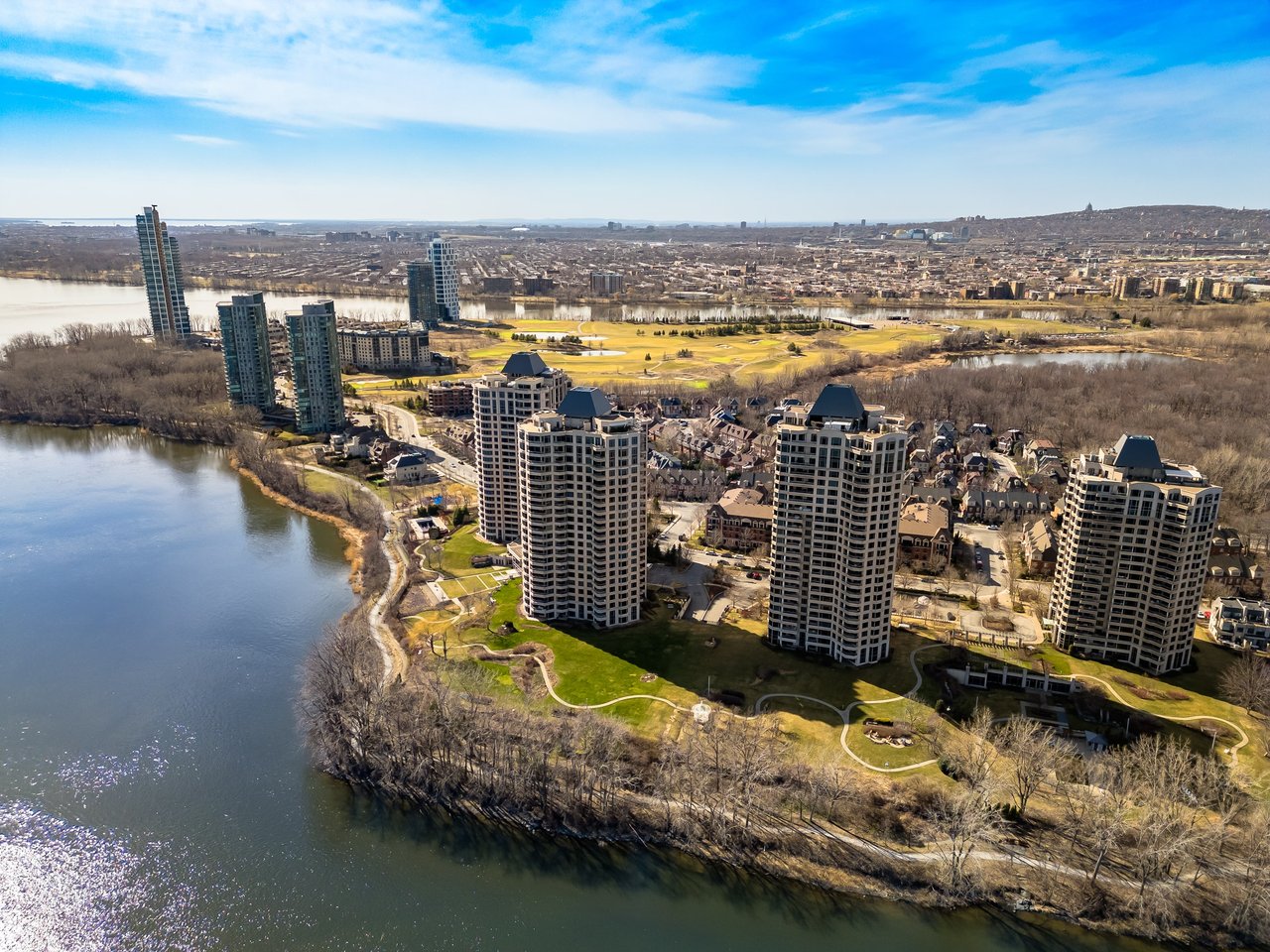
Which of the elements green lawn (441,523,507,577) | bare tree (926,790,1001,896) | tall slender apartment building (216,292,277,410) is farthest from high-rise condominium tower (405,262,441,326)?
bare tree (926,790,1001,896)

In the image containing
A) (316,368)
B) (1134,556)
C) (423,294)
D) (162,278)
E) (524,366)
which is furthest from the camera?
(423,294)

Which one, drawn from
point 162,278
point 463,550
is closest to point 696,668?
point 463,550

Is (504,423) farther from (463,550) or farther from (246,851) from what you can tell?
(246,851)

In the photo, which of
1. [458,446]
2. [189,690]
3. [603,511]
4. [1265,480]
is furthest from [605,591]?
[1265,480]

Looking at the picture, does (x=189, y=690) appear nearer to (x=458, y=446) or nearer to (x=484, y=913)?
(x=484, y=913)

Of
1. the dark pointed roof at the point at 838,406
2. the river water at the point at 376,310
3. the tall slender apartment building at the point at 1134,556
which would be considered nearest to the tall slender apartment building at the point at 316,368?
the dark pointed roof at the point at 838,406

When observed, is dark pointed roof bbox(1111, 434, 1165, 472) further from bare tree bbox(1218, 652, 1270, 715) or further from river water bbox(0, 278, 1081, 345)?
river water bbox(0, 278, 1081, 345)
